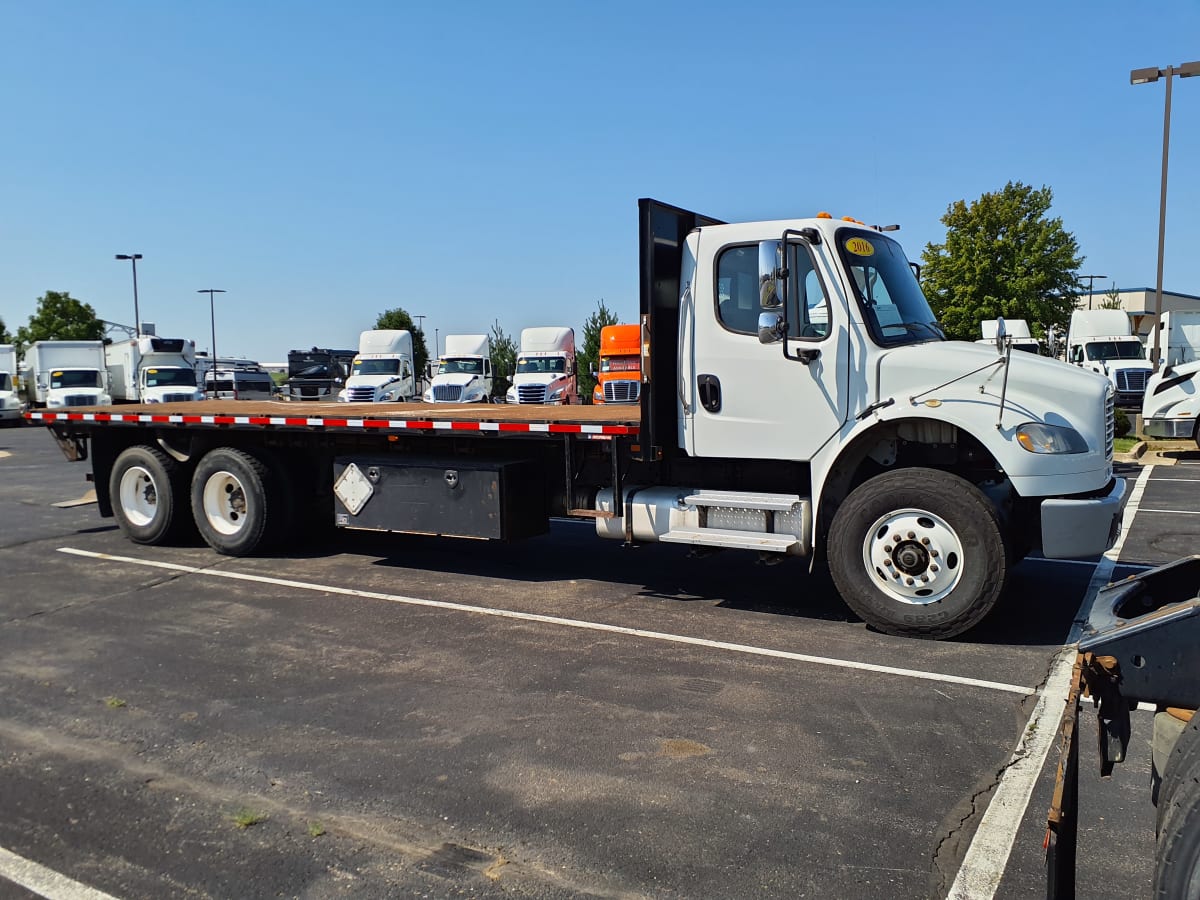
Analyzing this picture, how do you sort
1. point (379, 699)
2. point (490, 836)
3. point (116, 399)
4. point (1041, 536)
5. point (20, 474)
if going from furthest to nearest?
1. point (116, 399)
2. point (20, 474)
3. point (1041, 536)
4. point (379, 699)
5. point (490, 836)

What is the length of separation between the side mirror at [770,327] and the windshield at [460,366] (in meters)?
26.0

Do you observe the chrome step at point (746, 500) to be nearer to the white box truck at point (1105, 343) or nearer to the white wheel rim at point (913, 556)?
the white wheel rim at point (913, 556)

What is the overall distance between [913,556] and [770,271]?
6.80 feet

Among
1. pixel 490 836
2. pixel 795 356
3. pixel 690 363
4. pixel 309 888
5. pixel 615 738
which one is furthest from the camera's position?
pixel 690 363

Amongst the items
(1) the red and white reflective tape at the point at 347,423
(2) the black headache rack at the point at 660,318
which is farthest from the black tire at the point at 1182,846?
(1) the red and white reflective tape at the point at 347,423

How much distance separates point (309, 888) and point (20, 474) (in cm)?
1775

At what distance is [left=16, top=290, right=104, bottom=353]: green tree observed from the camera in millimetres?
63062

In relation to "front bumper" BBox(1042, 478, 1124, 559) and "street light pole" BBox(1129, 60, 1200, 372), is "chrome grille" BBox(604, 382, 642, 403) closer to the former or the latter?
"street light pole" BBox(1129, 60, 1200, 372)

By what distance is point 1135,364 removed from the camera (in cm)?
2862

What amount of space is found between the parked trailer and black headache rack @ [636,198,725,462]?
0.02 m

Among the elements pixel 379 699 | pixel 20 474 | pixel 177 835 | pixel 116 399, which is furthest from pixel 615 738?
pixel 116 399

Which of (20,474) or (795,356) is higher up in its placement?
(795,356)

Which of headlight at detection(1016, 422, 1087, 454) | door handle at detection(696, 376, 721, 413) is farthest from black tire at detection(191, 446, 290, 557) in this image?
headlight at detection(1016, 422, 1087, 454)

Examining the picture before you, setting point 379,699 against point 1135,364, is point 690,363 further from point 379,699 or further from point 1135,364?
point 1135,364
